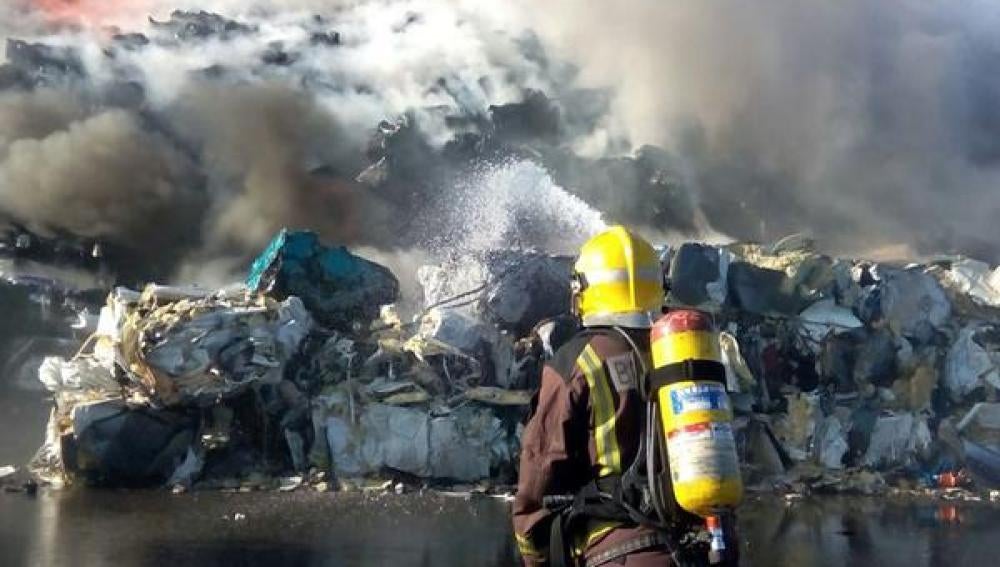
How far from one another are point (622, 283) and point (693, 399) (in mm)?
466

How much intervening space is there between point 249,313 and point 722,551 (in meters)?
13.9

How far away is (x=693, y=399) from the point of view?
2771 millimetres

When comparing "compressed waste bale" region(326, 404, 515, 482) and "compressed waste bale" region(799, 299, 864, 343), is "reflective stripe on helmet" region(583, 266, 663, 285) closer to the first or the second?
"compressed waste bale" region(326, 404, 515, 482)

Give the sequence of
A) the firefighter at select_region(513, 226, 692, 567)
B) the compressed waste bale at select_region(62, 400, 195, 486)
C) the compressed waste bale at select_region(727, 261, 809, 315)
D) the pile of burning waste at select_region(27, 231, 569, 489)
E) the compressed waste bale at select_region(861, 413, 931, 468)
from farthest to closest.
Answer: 1. the compressed waste bale at select_region(727, 261, 809, 315)
2. the compressed waste bale at select_region(861, 413, 931, 468)
3. the pile of burning waste at select_region(27, 231, 569, 489)
4. the compressed waste bale at select_region(62, 400, 195, 486)
5. the firefighter at select_region(513, 226, 692, 567)

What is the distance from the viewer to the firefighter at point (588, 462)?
2902 mm

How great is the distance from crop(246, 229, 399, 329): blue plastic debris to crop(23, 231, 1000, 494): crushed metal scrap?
0.11ft

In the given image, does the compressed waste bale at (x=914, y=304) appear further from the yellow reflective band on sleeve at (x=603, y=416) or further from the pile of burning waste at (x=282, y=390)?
the yellow reflective band on sleeve at (x=603, y=416)

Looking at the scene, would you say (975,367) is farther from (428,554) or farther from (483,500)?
(428,554)

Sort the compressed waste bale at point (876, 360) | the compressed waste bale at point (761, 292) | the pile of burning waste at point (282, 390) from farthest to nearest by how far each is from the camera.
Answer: the compressed waste bale at point (761, 292), the compressed waste bale at point (876, 360), the pile of burning waste at point (282, 390)

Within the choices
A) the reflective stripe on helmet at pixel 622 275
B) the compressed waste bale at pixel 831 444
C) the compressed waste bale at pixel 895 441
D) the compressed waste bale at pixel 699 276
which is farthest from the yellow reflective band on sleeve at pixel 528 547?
the compressed waste bale at pixel 895 441

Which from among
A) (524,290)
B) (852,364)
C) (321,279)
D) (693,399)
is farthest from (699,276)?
(693,399)

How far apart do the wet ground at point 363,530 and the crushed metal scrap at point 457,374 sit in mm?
1298

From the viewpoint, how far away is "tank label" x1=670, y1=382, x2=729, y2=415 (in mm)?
2770

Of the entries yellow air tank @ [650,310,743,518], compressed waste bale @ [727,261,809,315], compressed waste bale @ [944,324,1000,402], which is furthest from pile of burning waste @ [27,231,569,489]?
yellow air tank @ [650,310,743,518]
